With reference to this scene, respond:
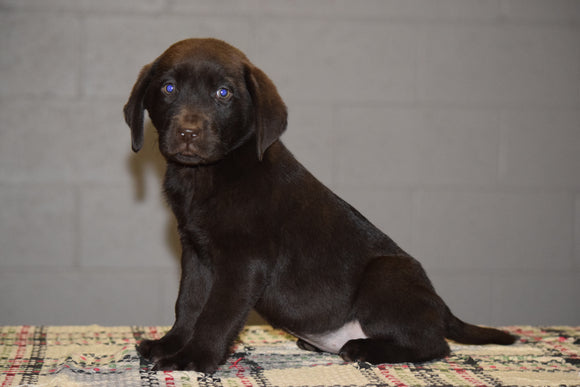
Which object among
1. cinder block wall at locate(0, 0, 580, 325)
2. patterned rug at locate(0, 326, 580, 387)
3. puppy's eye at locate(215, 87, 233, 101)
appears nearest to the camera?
patterned rug at locate(0, 326, 580, 387)

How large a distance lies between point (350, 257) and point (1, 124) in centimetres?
251

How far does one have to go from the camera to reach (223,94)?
2.29 meters

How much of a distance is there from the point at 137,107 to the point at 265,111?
0.45 meters

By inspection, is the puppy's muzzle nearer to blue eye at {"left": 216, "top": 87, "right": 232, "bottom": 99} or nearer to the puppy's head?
the puppy's head

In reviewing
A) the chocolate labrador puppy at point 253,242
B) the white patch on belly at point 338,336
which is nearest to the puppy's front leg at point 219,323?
the chocolate labrador puppy at point 253,242

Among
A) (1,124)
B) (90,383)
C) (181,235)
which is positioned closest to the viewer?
(90,383)

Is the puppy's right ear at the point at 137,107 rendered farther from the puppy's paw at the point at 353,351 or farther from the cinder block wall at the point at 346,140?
the cinder block wall at the point at 346,140

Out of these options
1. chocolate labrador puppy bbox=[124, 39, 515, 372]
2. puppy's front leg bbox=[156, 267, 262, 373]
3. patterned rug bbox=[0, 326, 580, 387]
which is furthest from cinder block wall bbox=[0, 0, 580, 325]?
puppy's front leg bbox=[156, 267, 262, 373]

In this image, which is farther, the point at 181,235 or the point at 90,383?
the point at 181,235

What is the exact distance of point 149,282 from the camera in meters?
4.24

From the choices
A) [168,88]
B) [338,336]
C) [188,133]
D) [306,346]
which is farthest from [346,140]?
[188,133]

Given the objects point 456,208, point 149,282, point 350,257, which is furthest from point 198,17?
point 350,257

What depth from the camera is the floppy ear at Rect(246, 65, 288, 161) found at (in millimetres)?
2271

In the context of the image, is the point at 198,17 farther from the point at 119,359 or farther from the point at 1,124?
the point at 119,359
